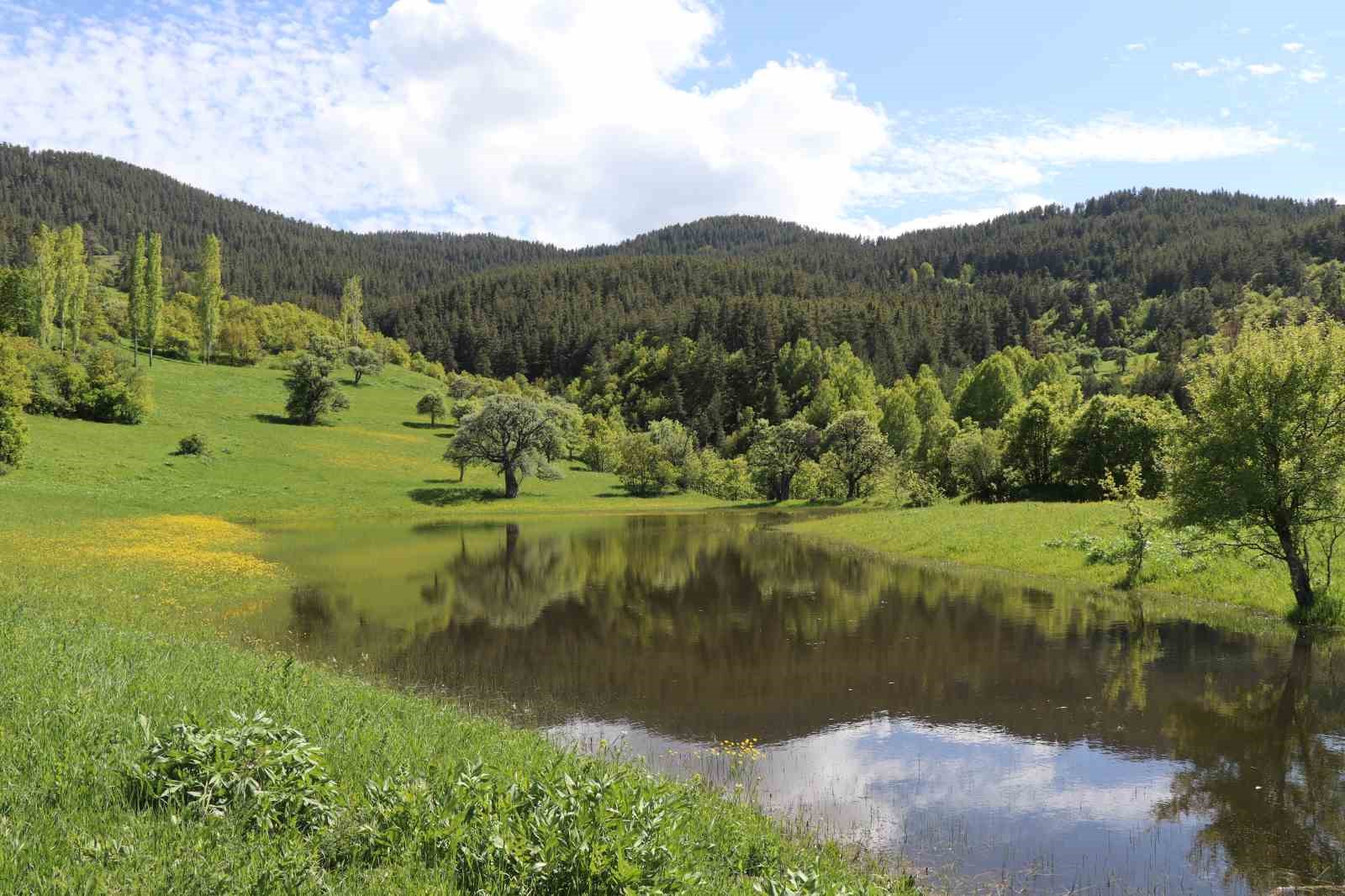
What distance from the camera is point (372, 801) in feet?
23.8

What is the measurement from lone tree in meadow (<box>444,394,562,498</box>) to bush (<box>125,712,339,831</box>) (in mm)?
81043

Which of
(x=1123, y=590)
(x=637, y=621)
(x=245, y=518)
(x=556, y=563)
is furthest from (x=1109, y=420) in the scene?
(x=245, y=518)

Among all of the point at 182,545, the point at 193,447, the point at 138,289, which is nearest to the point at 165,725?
the point at 182,545

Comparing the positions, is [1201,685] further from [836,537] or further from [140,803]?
[836,537]

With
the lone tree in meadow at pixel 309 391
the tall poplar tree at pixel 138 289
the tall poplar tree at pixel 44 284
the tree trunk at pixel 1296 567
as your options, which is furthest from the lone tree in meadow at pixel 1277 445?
the tall poplar tree at pixel 138 289

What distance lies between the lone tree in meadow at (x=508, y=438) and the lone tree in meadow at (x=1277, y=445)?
70.8m

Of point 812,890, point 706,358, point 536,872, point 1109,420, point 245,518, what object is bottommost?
point 245,518

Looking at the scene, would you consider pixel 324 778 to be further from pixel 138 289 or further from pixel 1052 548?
pixel 138 289

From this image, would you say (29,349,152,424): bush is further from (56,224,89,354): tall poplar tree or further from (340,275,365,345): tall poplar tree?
(340,275,365,345): tall poplar tree

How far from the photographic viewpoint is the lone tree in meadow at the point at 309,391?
350 ft

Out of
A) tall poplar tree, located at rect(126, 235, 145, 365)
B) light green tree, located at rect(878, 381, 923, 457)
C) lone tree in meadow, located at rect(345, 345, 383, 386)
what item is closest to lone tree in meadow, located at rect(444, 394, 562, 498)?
tall poplar tree, located at rect(126, 235, 145, 365)

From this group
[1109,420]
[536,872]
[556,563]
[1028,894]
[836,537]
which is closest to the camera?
[536,872]

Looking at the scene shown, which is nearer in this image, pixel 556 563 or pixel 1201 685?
pixel 1201 685

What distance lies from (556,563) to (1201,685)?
31.6 metres
